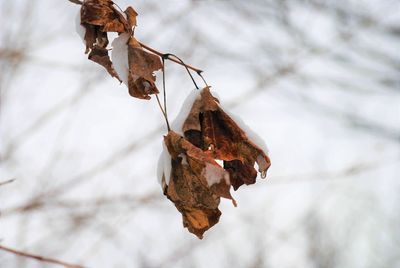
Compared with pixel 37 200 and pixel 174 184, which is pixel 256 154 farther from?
pixel 37 200

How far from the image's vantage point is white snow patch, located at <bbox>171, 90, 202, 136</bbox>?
2.45 feet

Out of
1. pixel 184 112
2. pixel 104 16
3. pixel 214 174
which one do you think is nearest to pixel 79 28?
pixel 104 16

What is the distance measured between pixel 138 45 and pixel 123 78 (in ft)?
0.18

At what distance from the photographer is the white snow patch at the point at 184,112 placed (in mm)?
746

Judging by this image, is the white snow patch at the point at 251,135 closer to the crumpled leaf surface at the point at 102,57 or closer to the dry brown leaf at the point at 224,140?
the dry brown leaf at the point at 224,140

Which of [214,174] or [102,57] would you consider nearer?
[214,174]

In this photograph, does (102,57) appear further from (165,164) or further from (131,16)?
(165,164)

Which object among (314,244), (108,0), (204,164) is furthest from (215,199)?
(314,244)

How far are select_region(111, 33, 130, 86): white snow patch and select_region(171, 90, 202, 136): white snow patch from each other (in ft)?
0.30

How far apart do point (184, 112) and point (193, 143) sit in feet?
0.17

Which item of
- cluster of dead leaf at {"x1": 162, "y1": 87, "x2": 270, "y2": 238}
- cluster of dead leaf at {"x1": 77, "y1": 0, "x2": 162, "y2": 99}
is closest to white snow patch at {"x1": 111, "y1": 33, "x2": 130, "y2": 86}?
cluster of dead leaf at {"x1": 77, "y1": 0, "x2": 162, "y2": 99}

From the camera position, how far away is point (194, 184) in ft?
2.33

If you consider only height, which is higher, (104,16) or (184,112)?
(104,16)

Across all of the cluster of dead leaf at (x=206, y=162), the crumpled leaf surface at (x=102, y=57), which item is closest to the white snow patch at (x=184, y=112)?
the cluster of dead leaf at (x=206, y=162)
